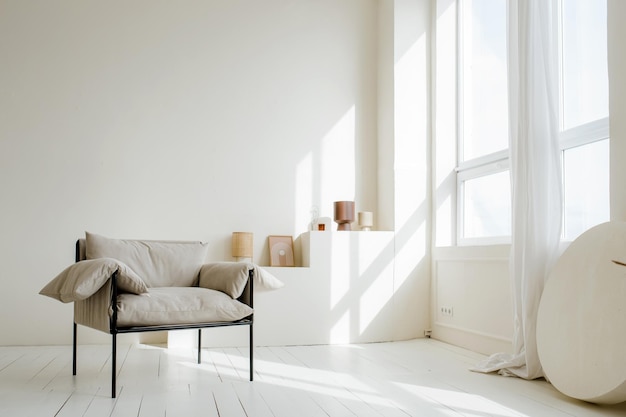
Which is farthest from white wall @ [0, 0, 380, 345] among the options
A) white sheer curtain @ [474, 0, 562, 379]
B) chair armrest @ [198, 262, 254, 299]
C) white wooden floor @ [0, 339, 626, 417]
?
white sheer curtain @ [474, 0, 562, 379]

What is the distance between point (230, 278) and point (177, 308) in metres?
0.38

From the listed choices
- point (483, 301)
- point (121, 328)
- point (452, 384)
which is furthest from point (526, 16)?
point (121, 328)

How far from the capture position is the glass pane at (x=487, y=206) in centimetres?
415

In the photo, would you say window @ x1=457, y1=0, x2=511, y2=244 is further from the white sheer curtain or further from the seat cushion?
the seat cushion

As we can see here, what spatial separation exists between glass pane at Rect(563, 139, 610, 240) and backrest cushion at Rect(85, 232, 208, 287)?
2281 mm

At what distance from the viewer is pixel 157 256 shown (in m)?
3.49

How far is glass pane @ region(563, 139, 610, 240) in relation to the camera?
3.21 metres

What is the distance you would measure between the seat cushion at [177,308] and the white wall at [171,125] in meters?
1.61

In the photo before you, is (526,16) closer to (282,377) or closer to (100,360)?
(282,377)

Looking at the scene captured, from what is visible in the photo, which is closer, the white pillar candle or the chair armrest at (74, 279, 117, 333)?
the chair armrest at (74, 279, 117, 333)

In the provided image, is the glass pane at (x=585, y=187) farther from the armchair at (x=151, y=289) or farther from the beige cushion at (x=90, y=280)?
the beige cushion at (x=90, y=280)

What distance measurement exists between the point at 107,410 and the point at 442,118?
349 centimetres

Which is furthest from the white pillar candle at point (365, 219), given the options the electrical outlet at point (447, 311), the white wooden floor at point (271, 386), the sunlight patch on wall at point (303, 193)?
the white wooden floor at point (271, 386)

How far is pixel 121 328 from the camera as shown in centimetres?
277
